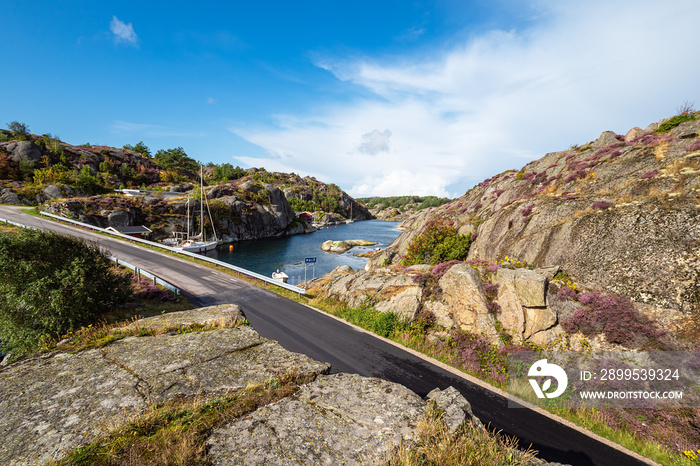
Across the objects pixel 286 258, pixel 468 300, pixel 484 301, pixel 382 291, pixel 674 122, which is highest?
pixel 674 122

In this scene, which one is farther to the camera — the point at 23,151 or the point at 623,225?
the point at 23,151

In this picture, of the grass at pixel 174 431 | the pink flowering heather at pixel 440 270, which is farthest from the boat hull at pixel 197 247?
the grass at pixel 174 431

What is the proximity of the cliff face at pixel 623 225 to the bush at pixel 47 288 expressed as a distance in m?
21.6

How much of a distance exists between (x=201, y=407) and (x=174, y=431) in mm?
702

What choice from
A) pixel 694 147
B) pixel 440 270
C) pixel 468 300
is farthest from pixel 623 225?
pixel 440 270

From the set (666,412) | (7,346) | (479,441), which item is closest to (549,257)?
(666,412)

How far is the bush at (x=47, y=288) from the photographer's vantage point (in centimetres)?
943

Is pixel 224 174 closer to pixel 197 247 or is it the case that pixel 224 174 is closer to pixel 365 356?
pixel 197 247

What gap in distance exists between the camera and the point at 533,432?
734cm

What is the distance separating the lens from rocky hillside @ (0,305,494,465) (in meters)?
3.61

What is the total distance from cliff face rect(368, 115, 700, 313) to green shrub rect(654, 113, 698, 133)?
1135 millimetres

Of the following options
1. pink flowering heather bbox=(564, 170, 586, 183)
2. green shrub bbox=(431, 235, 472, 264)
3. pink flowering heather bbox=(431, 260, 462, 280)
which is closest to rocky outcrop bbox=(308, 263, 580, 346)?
pink flowering heather bbox=(431, 260, 462, 280)

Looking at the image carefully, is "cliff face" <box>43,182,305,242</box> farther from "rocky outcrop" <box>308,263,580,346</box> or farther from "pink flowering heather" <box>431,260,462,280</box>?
"pink flowering heather" <box>431,260,462,280</box>

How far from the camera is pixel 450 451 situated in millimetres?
3979
